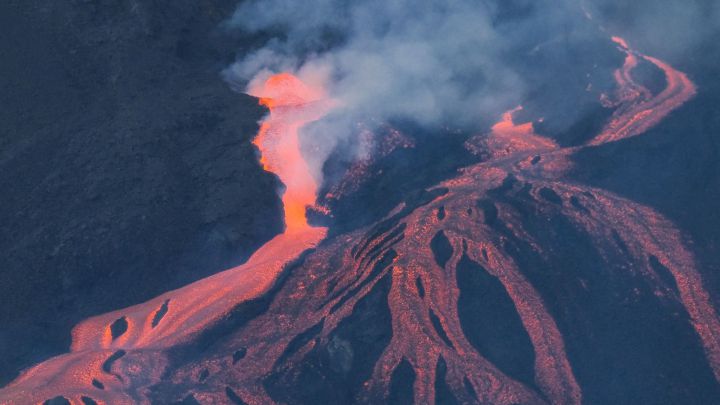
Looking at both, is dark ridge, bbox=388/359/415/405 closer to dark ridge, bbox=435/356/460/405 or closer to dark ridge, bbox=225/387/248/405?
dark ridge, bbox=435/356/460/405

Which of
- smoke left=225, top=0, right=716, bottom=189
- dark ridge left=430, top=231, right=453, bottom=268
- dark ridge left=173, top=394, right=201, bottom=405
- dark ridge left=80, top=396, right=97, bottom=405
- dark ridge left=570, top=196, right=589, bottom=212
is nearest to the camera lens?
dark ridge left=173, top=394, right=201, bottom=405

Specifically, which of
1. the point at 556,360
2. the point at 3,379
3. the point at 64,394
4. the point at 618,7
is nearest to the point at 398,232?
the point at 556,360

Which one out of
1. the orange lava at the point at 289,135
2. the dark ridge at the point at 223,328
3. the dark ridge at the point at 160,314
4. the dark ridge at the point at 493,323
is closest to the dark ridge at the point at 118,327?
the dark ridge at the point at 160,314

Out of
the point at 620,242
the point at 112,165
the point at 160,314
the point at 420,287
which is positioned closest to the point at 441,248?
the point at 420,287

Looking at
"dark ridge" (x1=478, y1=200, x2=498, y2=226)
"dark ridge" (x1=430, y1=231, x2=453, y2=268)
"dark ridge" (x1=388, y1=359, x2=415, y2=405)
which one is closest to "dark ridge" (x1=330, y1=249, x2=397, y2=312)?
"dark ridge" (x1=430, y1=231, x2=453, y2=268)

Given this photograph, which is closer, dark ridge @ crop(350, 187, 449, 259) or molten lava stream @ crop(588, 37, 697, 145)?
dark ridge @ crop(350, 187, 449, 259)

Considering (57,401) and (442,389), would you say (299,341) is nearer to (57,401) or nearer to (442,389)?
(442,389)

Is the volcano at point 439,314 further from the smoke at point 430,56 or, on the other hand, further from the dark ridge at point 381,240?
the smoke at point 430,56
